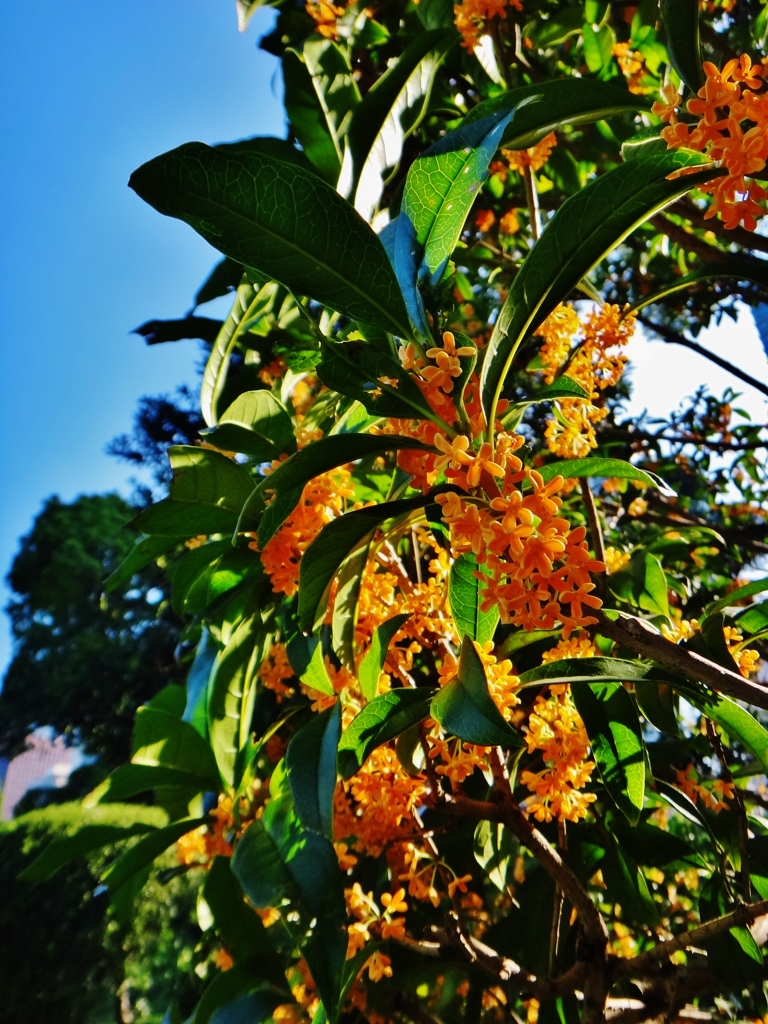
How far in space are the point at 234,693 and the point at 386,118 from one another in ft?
3.55

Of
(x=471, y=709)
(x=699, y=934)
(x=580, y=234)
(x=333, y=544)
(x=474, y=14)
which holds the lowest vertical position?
(x=699, y=934)

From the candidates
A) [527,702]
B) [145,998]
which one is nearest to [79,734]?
[145,998]

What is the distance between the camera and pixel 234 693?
120cm

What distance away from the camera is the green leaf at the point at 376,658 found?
93cm

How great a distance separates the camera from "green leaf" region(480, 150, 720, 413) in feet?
1.98

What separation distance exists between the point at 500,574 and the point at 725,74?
50cm

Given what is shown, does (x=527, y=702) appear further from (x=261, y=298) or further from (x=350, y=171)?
(x=350, y=171)

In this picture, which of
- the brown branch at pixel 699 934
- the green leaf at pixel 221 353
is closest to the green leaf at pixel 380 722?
the brown branch at pixel 699 934

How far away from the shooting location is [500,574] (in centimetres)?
58

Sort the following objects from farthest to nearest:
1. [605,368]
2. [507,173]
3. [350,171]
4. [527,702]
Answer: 1. [507,173]
2. [527,702]
3. [350,171]
4. [605,368]

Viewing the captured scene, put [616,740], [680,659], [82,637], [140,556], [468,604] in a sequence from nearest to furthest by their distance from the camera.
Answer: [680,659] < [468,604] < [616,740] < [140,556] < [82,637]

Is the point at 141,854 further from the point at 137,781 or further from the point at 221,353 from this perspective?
the point at 221,353

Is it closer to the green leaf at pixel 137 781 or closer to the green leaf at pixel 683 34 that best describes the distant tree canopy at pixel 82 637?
the green leaf at pixel 137 781

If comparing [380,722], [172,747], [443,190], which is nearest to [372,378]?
[443,190]
